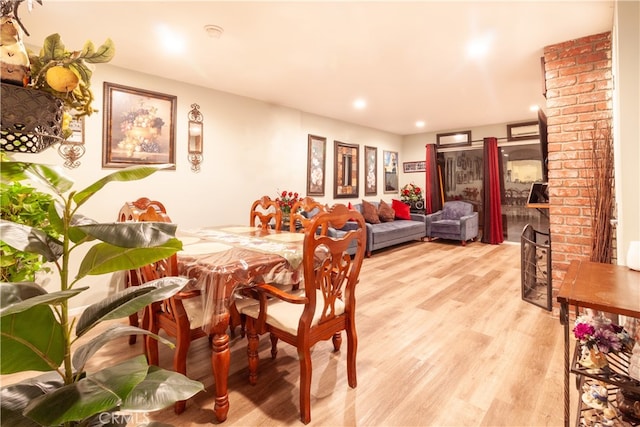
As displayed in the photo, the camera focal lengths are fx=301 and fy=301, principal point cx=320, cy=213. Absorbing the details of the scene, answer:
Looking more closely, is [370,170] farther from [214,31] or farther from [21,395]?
[21,395]

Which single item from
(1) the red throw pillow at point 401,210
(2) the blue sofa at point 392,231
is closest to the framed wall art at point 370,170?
(2) the blue sofa at point 392,231

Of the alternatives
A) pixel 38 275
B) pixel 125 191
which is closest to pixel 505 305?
pixel 125 191

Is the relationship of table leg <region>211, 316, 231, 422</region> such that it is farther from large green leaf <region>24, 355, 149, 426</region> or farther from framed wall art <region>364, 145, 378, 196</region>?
framed wall art <region>364, 145, 378, 196</region>

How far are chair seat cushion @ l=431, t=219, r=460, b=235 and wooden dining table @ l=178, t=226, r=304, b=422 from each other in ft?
16.3

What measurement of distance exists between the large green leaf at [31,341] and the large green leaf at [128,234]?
152mm

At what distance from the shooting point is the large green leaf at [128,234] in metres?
0.52

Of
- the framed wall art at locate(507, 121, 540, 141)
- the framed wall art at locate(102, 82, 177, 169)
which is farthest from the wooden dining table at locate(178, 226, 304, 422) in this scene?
the framed wall art at locate(507, 121, 540, 141)

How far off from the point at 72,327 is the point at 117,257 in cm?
14

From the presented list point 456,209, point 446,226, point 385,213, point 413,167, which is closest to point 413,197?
point 413,167

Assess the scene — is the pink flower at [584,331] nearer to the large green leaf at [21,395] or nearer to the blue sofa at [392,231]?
the large green leaf at [21,395]

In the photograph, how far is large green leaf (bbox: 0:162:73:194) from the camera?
20.3 inches

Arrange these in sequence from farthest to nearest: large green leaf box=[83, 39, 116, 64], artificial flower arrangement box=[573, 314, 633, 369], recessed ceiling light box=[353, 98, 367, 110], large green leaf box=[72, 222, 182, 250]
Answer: recessed ceiling light box=[353, 98, 367, 110] < artificial flower arrangement box=[573, 314, 633, 369] < large green leaf box=[83, 39, 116, 64] < large green leaf box=[72, 222, 182, 250]

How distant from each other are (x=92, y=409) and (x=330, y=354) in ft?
6.58

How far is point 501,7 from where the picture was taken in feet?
7.41
